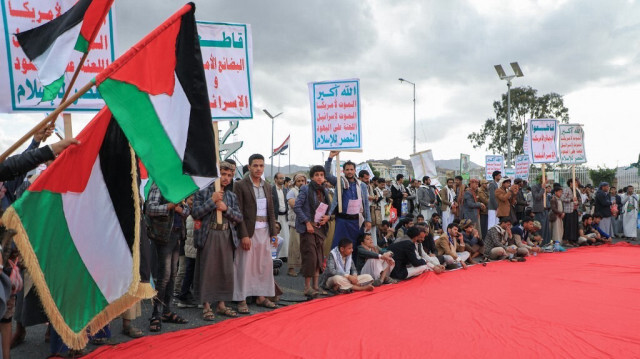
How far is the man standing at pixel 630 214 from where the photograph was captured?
14219mm

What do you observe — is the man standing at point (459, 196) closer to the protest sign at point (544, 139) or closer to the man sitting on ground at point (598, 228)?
the protest sign at point (544, 139)

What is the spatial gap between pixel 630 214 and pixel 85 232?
1574 cm

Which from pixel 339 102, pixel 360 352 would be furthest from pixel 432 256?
pixel 360 352

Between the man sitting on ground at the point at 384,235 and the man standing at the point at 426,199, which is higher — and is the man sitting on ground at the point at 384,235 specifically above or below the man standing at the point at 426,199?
below

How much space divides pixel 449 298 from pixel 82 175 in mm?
4426

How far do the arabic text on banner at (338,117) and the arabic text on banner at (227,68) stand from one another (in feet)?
7.59

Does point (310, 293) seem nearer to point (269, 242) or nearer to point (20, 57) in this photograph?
point (269, 242)

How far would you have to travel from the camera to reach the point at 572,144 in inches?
522

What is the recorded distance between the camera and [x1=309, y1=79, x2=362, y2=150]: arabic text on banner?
7281mm

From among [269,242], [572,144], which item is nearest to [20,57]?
[269,242]

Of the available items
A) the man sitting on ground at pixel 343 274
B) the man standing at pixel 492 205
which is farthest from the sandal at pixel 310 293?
the man standing at pixel 492 205

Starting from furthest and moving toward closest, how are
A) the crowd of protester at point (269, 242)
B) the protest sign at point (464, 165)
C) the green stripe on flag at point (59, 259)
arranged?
the protest sign at point (464, 165)
the crowd of protester at point (269, 242)
the green stripe on flag at point (59, 259)

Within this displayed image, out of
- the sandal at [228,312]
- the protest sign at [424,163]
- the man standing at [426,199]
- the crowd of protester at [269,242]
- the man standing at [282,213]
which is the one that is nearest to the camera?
the crowd of protester at [269,242]

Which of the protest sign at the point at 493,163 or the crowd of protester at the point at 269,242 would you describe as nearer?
the crowd of protester at the point at 269,242
